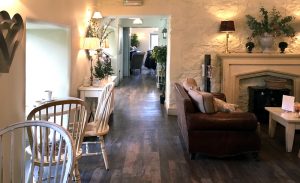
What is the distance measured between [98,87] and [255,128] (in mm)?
2684

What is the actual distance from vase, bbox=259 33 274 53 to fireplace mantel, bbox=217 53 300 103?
0.15 m

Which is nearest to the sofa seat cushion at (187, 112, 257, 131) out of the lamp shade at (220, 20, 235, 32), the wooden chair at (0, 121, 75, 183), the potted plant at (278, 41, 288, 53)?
the wooden chair at (0, 121, 75, 183)

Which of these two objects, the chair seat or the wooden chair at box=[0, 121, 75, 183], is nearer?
the wooden chair at box=[0, 121, 75, 183]

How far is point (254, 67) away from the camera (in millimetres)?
7223

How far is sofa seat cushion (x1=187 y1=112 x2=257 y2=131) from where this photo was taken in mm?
4504

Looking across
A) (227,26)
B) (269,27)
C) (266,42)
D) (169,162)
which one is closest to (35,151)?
(169,162)

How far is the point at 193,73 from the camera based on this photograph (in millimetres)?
7488

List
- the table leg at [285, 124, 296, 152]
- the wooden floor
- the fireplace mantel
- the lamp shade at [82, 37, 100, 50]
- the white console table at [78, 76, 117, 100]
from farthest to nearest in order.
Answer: the fireplace mantel
the lamp shade at [82, 37, 100, 50]
the white console table at [78, 76, 117, 100]
the table leg at [285, 124, 296, 152]
the wooden floor

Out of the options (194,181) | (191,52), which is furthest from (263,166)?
(191,52)

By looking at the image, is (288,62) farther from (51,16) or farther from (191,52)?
(51,16)

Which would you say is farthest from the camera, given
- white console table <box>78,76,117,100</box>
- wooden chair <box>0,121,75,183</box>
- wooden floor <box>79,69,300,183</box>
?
white console table <box>78,76,117,100</box>

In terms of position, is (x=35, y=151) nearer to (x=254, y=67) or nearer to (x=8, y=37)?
(x=8, y=37)

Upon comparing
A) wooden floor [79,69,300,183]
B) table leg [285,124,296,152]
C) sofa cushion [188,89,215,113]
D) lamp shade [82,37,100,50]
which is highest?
lamp shade [82,37,100,50]

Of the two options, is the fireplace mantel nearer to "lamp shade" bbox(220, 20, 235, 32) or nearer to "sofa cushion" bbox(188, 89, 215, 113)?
"lamp shade" bbox(220, 20, 235, 32)
